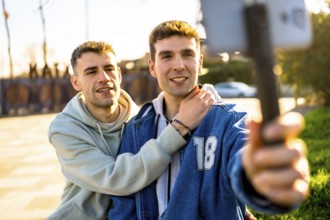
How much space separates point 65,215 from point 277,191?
197cm

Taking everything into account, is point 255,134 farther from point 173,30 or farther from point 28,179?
point 28,179

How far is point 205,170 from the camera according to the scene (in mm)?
2084

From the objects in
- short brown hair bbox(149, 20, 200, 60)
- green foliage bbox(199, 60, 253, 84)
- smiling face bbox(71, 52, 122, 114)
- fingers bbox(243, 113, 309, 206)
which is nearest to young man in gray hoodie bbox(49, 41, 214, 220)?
smiling face bbox(71, 52, 122, 114)

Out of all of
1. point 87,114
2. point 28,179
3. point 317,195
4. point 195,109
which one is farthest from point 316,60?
point 195,109

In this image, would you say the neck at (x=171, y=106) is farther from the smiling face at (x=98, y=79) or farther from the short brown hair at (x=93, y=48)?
the short brown hair at (x=93, y=48)

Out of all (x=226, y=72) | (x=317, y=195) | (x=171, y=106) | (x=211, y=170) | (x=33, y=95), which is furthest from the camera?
(x=226, y=72)

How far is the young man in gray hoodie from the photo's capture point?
2195 millimetres

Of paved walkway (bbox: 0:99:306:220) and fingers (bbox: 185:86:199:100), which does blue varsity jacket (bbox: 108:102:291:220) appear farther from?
paved walkway (bbox: 0:99:306:220)

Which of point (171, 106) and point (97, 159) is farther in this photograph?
point (171, 106)

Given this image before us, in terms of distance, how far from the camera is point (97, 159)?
241 centimetres

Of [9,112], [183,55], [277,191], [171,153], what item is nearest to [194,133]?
[171,153]

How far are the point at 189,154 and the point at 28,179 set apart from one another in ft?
19.0

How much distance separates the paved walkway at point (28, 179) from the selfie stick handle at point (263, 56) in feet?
13.2

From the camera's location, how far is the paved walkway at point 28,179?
5531mm
